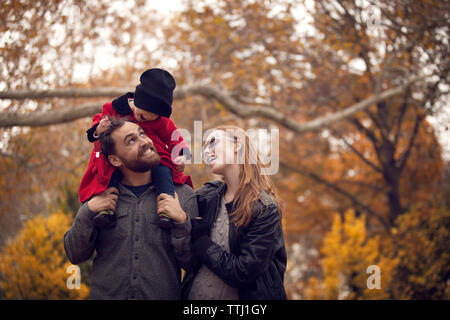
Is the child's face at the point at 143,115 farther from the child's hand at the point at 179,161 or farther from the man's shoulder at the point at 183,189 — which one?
the man's shoulder at the point at 183,189

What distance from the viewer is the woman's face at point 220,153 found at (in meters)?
2.58

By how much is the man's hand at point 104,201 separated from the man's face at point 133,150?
175mm

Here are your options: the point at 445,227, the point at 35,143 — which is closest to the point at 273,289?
the point at 35,143

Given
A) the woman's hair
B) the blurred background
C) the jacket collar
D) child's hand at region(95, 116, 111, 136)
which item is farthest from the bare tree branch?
the woman's hair

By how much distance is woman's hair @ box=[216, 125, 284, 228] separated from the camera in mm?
2408

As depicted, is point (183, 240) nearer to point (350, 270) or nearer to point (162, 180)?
point (162, 180)

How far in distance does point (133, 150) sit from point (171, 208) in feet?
1.40

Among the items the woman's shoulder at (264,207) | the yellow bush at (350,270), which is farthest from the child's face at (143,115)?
the yellow bush at (350,270)

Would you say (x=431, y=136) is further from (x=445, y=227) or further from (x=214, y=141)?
(x=214, y=141)

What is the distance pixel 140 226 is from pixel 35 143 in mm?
5463

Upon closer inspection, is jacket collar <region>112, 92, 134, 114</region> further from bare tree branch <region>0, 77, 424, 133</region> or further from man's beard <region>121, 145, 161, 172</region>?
bare tree branch <region>0, 77, 424, 133</region>

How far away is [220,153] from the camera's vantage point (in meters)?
2.59
